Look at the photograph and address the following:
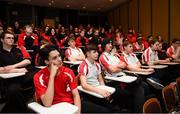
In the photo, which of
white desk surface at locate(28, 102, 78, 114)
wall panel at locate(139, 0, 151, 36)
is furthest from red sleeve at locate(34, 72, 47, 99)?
wall panel at locate(139, 0, 151, 36)

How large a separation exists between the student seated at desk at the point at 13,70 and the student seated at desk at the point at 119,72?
4.24 feet

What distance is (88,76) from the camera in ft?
8.84

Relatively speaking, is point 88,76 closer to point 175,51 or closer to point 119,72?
point 119,72

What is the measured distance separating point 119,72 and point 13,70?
5.48ft

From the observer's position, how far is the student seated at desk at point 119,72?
304 cm

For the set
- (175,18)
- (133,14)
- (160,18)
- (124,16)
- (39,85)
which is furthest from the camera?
(124,16)

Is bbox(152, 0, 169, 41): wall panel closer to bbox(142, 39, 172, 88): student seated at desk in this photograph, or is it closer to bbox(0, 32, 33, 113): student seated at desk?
bbox(142, 39, 172, 88): student seated at desk

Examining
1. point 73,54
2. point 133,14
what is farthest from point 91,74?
point 133,14

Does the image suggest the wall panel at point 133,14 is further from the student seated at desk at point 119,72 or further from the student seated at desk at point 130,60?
the student seated at desk at point 119,72

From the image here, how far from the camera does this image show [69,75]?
6.43 feet

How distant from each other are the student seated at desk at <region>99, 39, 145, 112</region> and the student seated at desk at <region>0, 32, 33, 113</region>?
1.29 m

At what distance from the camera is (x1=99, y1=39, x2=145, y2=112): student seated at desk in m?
3.04

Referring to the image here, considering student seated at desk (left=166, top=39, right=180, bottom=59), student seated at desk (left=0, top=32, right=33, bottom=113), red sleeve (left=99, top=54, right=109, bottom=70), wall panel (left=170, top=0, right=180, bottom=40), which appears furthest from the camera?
wall panel (left=170, top=0, right=180, bottom=40)

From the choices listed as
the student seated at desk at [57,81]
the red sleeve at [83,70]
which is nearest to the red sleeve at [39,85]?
the student seated at desk at [57,81]
